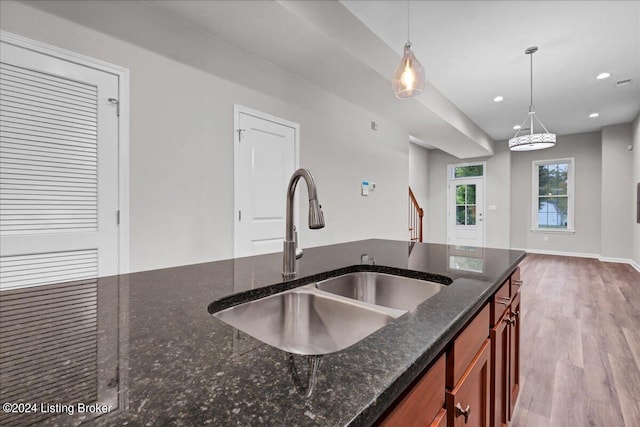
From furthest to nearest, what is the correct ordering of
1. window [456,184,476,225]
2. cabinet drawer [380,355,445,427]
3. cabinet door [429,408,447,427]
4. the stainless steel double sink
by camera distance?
window [456,184,476,225], the stainless steel double sink, cabinet door [429,408,447,427], cabinet drawer [380,355,445,427]

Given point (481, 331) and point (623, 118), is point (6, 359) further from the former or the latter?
point (623, 118)

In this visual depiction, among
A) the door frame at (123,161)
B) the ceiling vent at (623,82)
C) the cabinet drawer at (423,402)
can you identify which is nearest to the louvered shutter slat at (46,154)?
the door frame at (123,161)

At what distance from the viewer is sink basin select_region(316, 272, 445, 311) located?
1210 millimetres

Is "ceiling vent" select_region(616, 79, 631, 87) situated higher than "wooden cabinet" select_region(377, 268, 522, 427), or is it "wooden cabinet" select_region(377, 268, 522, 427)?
"ceiling vent" select_region(616, 79, 631, 87)

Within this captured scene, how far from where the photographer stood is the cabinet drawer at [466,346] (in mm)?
749

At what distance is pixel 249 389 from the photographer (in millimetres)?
417

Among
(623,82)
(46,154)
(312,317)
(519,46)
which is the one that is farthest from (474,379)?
(623,82)

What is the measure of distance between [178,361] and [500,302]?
3.97ft

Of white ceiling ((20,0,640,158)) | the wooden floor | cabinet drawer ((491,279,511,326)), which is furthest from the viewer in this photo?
white ceiling ((20,0,640,158))

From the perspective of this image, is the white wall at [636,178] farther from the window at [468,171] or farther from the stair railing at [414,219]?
the stair railing at [414,219]

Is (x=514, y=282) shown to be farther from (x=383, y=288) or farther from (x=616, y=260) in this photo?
(x=616, y=260)

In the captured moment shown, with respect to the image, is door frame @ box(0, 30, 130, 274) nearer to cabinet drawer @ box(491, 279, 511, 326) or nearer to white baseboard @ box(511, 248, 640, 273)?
cabinet drawer @ box(491, 279, 511, 326)

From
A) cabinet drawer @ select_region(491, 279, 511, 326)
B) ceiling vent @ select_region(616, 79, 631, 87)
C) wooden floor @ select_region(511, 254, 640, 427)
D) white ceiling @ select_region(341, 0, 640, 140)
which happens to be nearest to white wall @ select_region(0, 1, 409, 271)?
white ceiling @ select_region(341, 0, 640, 140)

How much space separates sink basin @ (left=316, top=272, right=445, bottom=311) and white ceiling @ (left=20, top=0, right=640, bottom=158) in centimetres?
204
